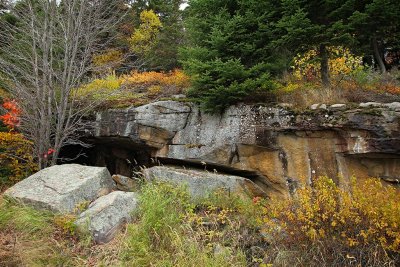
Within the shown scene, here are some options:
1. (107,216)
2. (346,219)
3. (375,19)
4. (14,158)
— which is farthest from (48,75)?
(375,19)

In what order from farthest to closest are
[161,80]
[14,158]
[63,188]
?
[161,80] → [14,158] → [63,188]

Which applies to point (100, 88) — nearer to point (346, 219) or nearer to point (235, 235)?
point (235, 235)

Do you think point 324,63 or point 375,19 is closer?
point 375,19

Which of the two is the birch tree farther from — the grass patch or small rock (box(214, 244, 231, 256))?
small rock (box(214, 244, 231, 256))

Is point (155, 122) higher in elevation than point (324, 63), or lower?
lower

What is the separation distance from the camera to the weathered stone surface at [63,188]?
5.77m

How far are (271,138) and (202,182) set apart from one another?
2175mm

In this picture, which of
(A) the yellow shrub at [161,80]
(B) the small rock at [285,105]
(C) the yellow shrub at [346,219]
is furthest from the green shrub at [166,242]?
(A) the yellow shrub at [161,80]

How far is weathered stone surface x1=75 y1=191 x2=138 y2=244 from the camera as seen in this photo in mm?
5055

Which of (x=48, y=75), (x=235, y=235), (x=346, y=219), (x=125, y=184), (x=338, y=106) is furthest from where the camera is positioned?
(x=48, y=75)

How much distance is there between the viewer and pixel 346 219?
3.95 meters

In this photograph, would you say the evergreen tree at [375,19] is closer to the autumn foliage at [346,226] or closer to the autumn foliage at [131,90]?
the autumn foliage at [346,226]

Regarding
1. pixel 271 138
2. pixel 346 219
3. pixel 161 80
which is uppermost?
pixel 161 80

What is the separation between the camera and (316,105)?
741 cm
